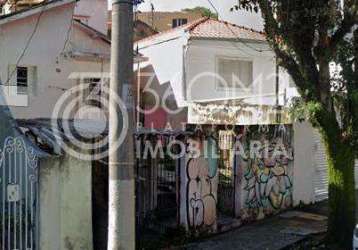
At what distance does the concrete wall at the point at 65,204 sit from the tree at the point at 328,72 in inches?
161

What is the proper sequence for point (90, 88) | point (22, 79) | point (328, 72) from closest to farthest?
point (328, 72), point (22, 79), point (90, 88)

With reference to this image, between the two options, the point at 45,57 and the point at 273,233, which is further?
the point at 45,57

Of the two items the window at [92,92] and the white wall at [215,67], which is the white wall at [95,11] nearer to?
the white wall at [215,67]

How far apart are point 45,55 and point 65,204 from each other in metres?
8.77

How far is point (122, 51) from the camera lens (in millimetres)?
5586

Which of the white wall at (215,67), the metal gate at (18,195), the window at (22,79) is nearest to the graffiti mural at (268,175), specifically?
the white wall at (215,67)

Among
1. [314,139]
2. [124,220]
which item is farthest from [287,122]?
[124,220]

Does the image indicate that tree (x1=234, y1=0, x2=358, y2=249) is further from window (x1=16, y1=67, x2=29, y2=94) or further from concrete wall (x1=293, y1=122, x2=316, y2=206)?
window (x1=16, y1=67, x2=29, y2=94)

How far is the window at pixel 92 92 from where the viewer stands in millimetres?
16125

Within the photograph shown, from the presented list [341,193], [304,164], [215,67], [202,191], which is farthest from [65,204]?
[215,67]

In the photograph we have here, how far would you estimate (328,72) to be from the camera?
31.0ft

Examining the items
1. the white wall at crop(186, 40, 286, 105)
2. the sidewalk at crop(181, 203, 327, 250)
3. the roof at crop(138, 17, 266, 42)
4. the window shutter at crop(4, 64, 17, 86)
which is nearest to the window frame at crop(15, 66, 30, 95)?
the window shutter at crop(4, 64, 17, 86)

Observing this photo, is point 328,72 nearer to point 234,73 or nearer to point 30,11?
point 30,11

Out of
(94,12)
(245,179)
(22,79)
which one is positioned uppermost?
(94,12)
